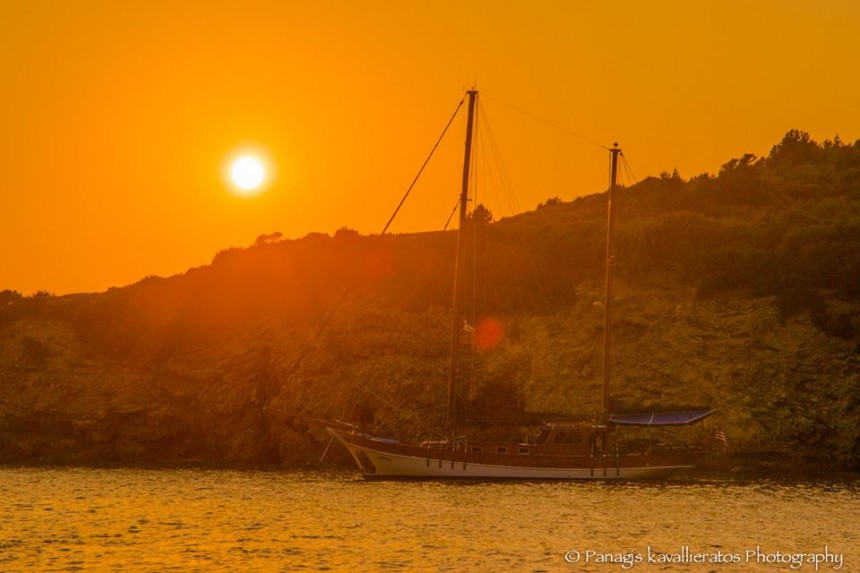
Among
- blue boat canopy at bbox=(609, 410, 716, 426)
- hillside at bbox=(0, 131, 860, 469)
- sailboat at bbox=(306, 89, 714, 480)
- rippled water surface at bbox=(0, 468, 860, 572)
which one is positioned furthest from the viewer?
hillside at bbox=(0, 131, 860, 469)

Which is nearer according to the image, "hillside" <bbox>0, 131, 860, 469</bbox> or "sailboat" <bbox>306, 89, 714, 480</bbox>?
"sailboat" <bbox>306, 89, 714, 480</bbox>

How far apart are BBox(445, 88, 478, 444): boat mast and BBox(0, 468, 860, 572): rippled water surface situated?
14.7ft

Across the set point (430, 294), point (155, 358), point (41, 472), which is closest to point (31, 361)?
point (155, 358)

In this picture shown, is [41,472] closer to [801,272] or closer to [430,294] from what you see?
[430,294]

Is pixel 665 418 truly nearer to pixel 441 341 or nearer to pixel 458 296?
pixel 458 296

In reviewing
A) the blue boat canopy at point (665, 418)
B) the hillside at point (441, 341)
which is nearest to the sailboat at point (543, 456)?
the blue boat canopy at point (665, 418)

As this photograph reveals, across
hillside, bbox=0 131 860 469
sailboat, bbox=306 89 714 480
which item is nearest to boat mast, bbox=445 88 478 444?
sailboat, bbox=306 89 714 480

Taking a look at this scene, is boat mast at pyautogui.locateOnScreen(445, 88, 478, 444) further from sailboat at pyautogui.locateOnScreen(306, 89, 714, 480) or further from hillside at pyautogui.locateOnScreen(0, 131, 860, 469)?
hillside at pyautogui.locateOnScreen(0, 131, 860, 469)

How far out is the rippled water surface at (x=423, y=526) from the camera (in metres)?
30.6

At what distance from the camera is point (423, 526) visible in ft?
125

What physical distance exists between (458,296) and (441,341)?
16.4 metres

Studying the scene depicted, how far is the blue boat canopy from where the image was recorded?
55531mm

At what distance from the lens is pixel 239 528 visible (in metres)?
37.8

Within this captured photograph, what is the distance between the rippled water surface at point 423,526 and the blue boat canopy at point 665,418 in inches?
131
